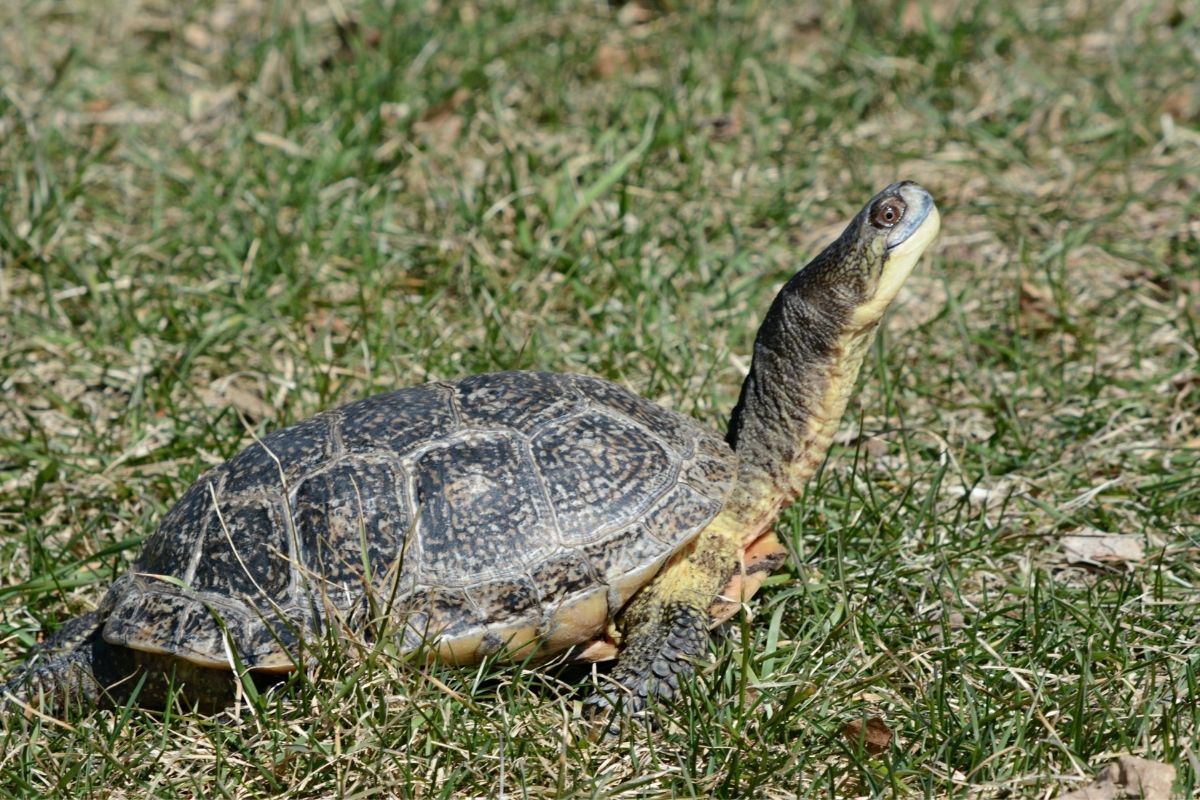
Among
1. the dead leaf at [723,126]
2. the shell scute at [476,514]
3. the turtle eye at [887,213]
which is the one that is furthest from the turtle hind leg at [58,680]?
the dead leaf at [723,126]

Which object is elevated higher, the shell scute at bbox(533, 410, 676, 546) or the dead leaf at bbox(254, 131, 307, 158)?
the dead leaf at bbox(254, 131, 307, 158)

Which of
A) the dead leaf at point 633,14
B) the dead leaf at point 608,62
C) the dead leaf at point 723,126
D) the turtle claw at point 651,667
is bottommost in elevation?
the turtle claw at point 651,667

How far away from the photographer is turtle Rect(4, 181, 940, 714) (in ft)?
10.6

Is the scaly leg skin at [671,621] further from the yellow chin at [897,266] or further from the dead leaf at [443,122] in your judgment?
the dead leaf at [443,122]

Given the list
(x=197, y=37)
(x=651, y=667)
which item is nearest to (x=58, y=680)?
(x=651, y=667)

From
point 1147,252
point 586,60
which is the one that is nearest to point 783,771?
point 1147,252

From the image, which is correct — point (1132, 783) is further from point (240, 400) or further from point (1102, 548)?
point (240, 400)

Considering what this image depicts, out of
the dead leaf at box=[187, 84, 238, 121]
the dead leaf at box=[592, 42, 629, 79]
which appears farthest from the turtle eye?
the dead leaf at box=[187, 84, 238, 121]

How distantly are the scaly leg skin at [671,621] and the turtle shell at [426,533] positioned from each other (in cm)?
12

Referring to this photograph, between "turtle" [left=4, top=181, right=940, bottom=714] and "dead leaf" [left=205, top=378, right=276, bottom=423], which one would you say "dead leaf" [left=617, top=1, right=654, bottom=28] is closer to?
"dead leaf" [left=205, top=378, right=276, bottom=423]

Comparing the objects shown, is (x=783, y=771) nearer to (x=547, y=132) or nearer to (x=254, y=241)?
(x=254, y=241)

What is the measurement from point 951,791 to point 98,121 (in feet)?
18.1

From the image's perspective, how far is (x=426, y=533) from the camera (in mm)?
3309

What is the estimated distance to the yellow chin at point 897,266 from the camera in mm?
3486
